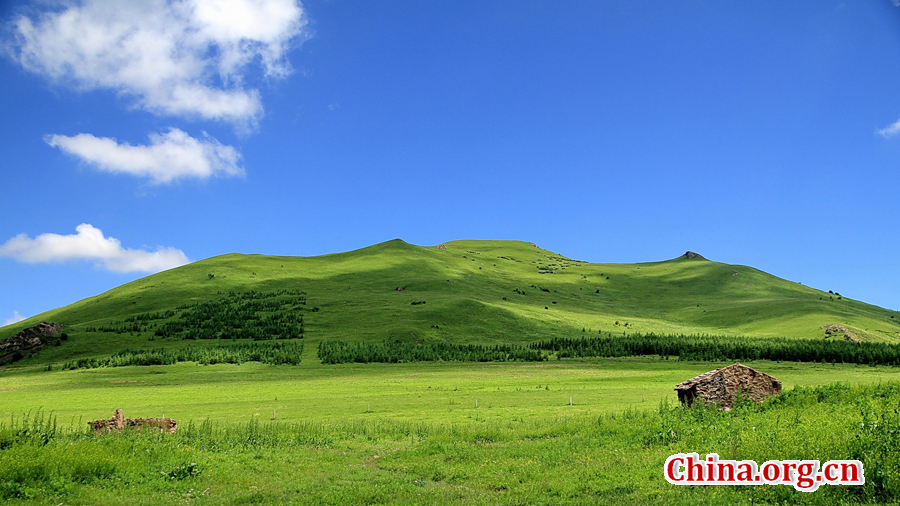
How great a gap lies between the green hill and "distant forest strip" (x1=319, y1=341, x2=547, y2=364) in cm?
687

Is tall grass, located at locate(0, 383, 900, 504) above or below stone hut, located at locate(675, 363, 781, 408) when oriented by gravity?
below

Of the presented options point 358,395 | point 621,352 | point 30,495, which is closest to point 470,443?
point 30,495

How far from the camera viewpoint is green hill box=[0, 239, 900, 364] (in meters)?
118

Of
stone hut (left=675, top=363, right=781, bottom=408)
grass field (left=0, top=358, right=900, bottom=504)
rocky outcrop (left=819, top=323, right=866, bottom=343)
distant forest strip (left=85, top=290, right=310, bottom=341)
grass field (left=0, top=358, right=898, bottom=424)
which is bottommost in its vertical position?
grass field (left=0, top=358, right=898, bottom=424)

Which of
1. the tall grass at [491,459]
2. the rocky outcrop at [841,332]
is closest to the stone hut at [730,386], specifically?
the tall grass at [491,459]

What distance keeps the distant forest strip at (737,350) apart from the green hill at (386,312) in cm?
1989

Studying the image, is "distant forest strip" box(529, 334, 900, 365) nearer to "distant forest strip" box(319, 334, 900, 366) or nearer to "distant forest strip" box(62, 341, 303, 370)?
"distant forest strip" box(319, 334, 900, 366)

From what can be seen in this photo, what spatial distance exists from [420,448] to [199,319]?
122547 millimetres

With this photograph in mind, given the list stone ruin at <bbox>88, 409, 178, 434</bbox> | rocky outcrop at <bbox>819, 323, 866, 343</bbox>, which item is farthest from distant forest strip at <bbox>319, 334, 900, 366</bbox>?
stone ruin at <bbox>88, 409, 178, 434</bbox>

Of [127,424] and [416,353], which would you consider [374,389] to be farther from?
[416,353]

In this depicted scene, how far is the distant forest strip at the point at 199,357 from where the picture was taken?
89.1m

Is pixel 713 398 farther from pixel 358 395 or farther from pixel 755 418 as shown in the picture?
pixel 358 395

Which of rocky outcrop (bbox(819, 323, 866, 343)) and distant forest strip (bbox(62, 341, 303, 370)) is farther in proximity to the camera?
rocky outcrop (bbox(819, 323, 866, 343))

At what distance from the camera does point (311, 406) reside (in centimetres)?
4603
